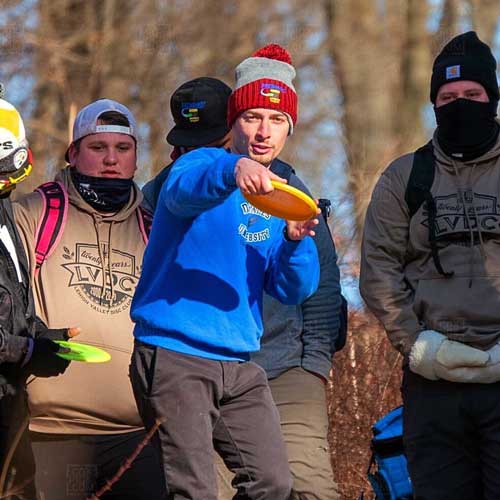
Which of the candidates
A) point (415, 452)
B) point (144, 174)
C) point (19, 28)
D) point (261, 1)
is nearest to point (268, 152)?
point (415, 452)

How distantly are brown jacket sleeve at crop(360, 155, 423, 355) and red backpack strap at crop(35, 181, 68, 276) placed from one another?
53.6 inches

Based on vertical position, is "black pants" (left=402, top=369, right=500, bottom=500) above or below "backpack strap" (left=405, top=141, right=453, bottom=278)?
below

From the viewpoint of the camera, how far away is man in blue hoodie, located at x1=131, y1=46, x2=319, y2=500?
467 cm

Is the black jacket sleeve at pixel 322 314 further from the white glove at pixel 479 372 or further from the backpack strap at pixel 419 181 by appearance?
the white glove at pixel 479 372

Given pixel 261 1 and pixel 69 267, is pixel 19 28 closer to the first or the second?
pixel 261 1

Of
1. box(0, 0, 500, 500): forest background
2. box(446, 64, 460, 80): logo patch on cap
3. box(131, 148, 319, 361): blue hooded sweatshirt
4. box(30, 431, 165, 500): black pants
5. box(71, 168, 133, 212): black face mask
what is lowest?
box(30, 431, 165, 500): black pants

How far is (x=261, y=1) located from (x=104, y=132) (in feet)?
47.8

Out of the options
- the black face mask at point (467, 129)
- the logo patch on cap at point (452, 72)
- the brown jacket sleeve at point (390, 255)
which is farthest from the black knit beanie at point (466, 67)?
the brown jacket sleeve at point (390, 255)

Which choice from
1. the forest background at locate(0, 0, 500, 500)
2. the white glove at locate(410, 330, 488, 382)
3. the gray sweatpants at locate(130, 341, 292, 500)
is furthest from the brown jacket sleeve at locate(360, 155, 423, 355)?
the forest background at locate(0, 0, 500, 500)

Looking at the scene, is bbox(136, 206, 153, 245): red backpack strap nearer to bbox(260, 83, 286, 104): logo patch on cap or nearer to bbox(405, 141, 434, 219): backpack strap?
bbox(260, 83, 286, 104): logo patch on cap

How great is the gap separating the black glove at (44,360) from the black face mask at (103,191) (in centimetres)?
96

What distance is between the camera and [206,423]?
4.70 meters

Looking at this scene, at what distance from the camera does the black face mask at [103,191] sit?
6020 mm

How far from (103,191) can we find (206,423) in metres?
1.69
